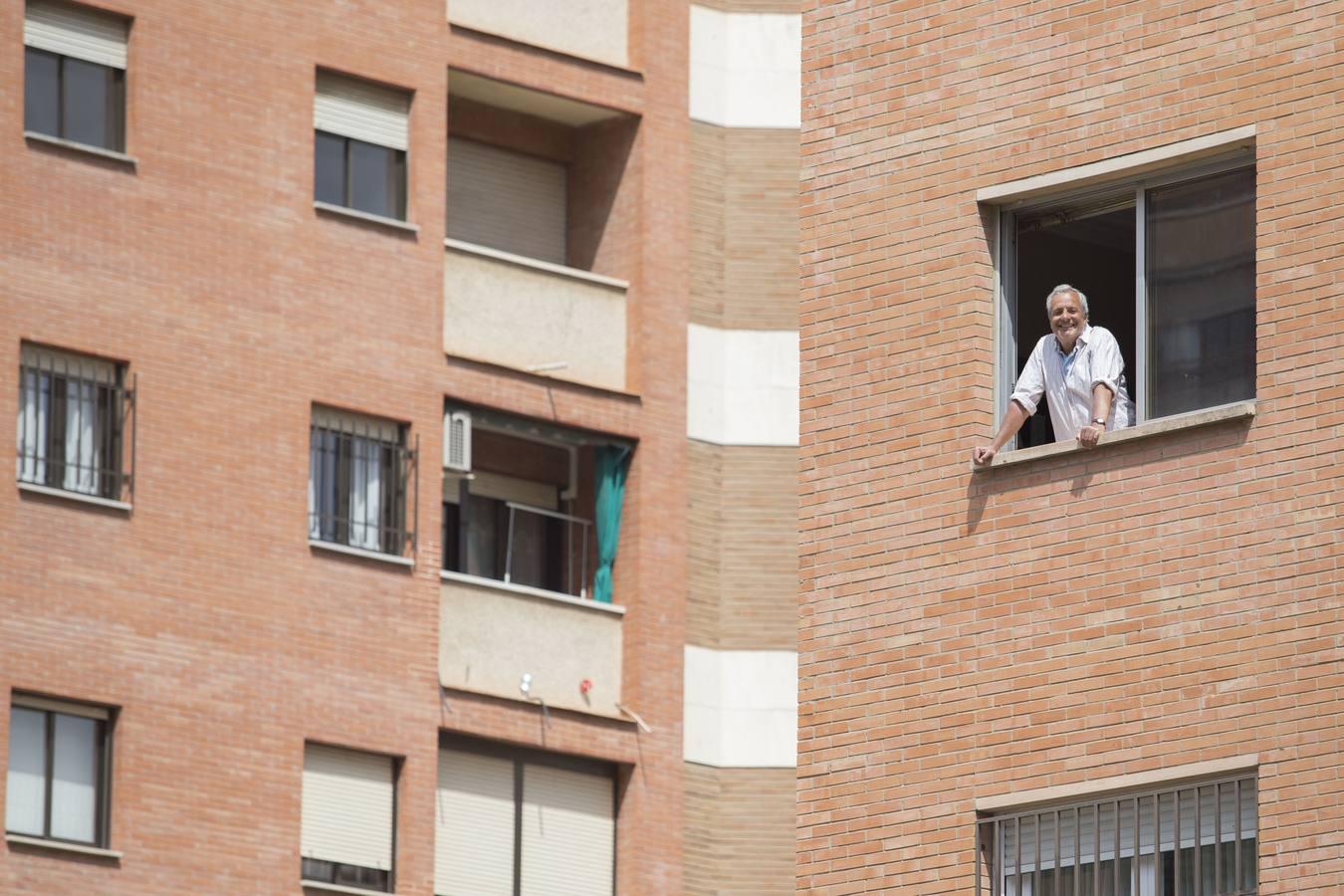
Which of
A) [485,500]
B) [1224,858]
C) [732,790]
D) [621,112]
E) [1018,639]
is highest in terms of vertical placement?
[621,112]

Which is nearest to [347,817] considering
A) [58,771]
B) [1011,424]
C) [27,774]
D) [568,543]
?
[58,771]

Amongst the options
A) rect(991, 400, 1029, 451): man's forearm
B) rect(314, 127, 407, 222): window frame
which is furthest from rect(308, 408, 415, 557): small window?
rect(991, 400, 1029, 451): man's forearm

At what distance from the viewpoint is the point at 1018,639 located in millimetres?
20328

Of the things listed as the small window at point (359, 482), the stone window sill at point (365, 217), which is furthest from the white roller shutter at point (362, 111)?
the small window at point (359, 482)

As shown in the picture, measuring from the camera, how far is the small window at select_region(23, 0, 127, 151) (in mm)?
36938

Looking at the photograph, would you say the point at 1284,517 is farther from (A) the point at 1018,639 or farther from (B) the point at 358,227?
(B) the point at 358,227

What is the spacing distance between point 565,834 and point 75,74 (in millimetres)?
9203

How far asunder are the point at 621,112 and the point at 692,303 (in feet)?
7.37

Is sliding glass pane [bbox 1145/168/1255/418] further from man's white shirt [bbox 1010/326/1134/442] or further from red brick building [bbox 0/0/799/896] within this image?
red brick building [bbox 0/0/799/896]

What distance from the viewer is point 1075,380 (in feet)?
67.5

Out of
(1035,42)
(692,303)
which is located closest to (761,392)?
(692,303)

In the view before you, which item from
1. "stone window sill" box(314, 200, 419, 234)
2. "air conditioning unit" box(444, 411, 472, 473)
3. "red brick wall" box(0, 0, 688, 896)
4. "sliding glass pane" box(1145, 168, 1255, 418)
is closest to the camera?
"sliding glass pane" box(1145, 168, 1255, 418)

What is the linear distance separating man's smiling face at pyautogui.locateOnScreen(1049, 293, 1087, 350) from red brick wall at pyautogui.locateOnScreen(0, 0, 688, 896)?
16753mm

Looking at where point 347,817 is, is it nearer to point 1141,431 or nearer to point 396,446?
point 396,446
